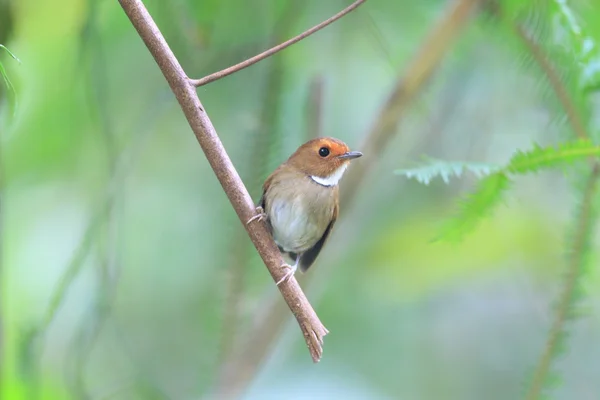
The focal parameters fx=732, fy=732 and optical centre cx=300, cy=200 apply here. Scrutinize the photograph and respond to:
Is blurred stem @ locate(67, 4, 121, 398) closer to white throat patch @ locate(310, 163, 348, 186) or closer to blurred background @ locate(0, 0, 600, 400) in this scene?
blurred background @ locate(0, 0, 600, 400)

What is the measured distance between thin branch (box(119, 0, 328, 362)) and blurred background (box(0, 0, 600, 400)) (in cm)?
71

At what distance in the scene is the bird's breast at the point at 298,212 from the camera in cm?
253

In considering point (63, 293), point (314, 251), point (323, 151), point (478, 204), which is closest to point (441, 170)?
point (478, 204)

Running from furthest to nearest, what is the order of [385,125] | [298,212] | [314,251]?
[314,251] < [298,212] < [385,125]

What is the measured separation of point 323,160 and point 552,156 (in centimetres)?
105

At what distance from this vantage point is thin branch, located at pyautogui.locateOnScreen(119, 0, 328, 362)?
128 cm

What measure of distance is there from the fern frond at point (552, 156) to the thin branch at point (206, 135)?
638 millimetres

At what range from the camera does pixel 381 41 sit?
8.05 ft

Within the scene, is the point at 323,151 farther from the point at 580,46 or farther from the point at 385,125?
the point at 580,46

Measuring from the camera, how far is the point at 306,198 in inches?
100

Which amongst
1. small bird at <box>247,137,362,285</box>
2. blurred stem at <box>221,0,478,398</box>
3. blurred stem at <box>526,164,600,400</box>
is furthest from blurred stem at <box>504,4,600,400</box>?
small bird at <box>247,137,362,285</box>

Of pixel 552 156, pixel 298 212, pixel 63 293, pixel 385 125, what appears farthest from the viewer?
pixel 298 212

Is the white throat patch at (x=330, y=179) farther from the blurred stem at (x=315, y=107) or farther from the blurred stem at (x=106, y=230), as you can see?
the blurred stem at (x=106, y=230)

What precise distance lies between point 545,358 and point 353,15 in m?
1.49
